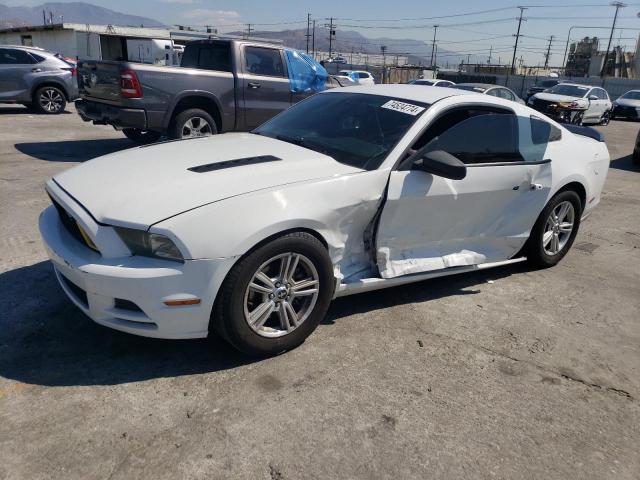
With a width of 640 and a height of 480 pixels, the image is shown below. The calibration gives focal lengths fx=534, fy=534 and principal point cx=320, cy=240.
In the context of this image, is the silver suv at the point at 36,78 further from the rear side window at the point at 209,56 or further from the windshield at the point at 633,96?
the windshield at the point at 633,96

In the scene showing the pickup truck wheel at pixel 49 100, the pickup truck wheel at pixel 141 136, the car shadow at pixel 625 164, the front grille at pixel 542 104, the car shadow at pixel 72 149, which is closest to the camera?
the car shadow at pixel 72 149

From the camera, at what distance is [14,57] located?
1244 centimetres

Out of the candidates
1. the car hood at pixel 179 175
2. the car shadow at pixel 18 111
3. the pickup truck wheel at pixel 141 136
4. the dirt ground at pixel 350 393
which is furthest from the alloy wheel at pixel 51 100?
the car hood at pixel 179 175

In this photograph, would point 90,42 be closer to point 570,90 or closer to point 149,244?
point 570,90

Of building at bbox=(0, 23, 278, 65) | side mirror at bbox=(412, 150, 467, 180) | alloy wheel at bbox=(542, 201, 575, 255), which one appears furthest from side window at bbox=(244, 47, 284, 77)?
building at bbox=(0, 23, 278, 65)

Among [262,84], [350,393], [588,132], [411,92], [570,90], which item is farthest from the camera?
[570,90]

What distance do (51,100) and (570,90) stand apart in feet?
57.2

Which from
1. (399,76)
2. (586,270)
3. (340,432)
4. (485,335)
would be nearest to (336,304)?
(485,335)

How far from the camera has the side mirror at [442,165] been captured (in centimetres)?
339

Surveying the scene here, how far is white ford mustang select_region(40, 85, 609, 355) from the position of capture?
275 centimetres


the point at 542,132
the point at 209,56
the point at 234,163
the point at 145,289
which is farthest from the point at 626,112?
the point at 145,289

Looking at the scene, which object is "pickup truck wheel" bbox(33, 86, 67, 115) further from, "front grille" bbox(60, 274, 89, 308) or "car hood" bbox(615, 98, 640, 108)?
"car hood" bbox(615, 98, 640, 108)

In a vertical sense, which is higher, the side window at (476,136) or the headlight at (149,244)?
the side window at (476,136)

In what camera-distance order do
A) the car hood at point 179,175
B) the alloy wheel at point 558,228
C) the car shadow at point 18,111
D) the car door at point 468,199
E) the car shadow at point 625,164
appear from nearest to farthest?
the car hood at point 179,175, the car door at point 468,199, the alloy wheel at point 558,228, the car shadow at point 625,164, the car shadow at point 18,111
